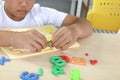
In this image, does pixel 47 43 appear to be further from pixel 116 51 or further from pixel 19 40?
pixel 116 51

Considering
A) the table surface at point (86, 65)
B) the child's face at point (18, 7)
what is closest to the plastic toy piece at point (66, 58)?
the table surface at point (86, 65)

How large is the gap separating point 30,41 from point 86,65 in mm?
196

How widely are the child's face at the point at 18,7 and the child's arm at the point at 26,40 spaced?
0.68 ft

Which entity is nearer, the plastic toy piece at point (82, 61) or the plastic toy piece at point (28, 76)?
the plastic toy piece at point (28, 76)

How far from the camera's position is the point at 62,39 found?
0.81m

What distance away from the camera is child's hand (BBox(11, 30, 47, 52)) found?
745mm

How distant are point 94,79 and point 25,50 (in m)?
0.25

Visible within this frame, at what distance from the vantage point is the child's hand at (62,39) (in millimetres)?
800

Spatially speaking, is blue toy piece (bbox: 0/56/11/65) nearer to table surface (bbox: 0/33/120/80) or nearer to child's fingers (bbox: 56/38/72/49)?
table surface (bbox: 0/33/120/80)

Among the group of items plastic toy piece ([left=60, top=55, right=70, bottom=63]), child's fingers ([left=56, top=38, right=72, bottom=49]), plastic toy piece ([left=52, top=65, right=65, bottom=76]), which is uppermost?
child's fingers ([left=56, top=38, right=72, bottom=49])

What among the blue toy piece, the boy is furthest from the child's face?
the blue toy piece

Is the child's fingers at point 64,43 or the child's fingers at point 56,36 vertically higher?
the child's fingers at point 56,36

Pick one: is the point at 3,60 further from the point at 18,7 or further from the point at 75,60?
the point at 18,7

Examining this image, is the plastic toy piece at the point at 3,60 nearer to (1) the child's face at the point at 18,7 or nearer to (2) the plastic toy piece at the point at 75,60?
(2) the plastic toy piece at the point at 75,60
